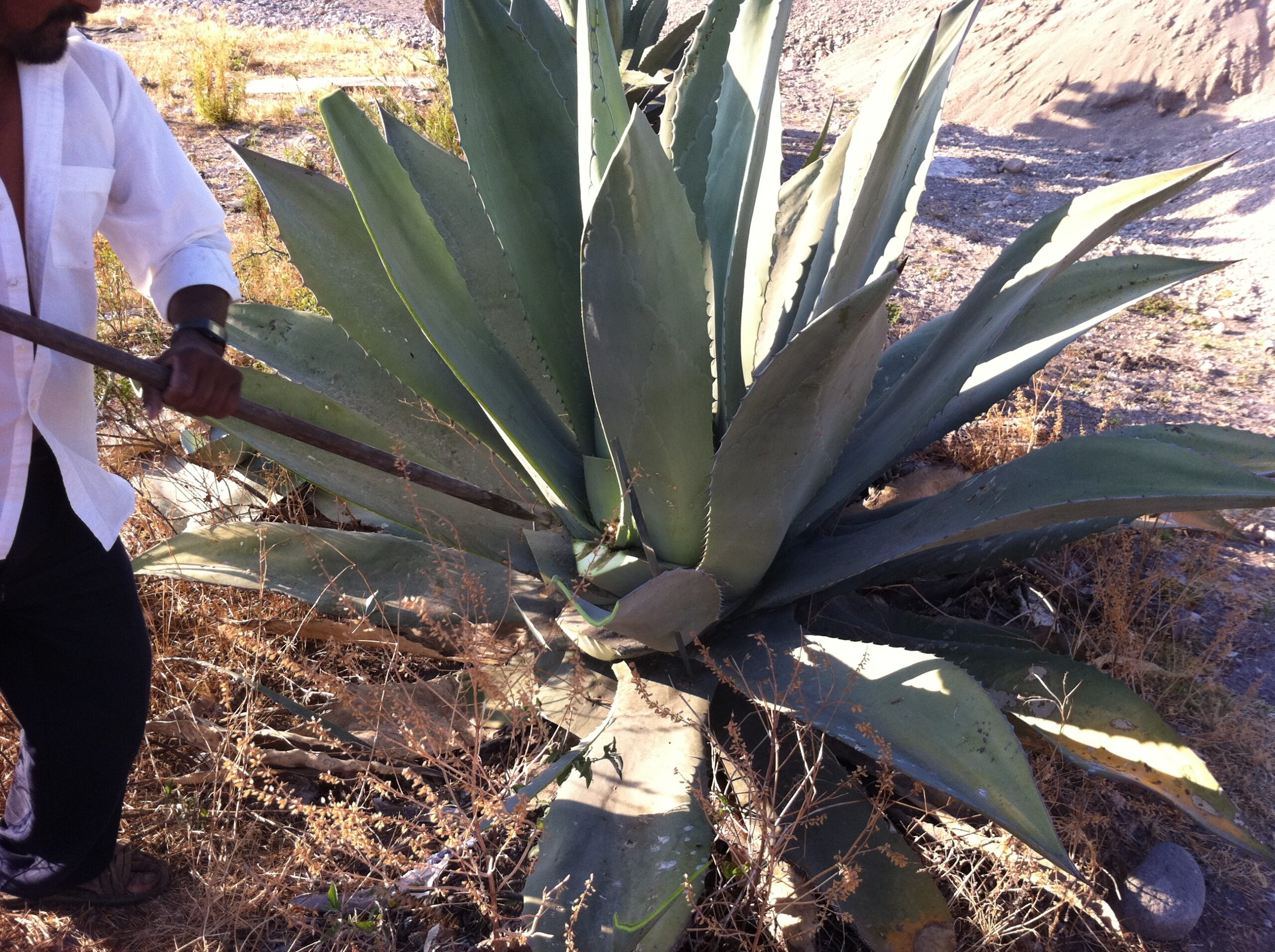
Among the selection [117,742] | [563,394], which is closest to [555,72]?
[563,394]

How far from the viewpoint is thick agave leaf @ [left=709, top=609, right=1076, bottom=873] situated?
119 centimetres

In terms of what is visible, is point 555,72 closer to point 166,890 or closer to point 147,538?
point 147,538

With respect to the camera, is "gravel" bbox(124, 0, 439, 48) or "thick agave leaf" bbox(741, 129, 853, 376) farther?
"gravel" bbox(124, 0, 439, 48)

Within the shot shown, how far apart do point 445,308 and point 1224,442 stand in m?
1.53

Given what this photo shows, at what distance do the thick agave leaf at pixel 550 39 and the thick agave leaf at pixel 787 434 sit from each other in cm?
104

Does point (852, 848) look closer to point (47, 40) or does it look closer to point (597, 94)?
point (597, 94)

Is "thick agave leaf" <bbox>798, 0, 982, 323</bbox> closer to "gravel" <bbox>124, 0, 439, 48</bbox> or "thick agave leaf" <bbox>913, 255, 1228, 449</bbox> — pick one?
"thick agave leaf" <bbox>913, 255, 1228, 449</bbox>

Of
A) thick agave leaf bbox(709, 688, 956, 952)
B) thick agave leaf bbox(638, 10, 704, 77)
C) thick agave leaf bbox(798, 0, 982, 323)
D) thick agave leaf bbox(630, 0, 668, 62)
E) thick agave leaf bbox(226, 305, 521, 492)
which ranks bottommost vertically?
thick agave leaf bbox(709, 688, 956, 952)

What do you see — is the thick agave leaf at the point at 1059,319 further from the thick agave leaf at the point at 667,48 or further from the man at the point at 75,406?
the thick agave leaf at the point at 667,48

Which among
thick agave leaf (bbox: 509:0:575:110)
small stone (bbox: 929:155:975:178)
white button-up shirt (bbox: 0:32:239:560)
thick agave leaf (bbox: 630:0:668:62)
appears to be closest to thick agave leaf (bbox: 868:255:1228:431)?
thick agave leaf (bbox: 509:0:575:110)

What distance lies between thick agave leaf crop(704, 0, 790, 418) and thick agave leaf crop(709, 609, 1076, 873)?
0.51 meters

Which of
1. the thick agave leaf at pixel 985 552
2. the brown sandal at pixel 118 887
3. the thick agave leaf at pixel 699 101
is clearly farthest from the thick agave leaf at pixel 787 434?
the brown sandal at pixel 118 887

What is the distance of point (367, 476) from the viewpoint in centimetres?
185

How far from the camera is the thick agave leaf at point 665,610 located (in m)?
1.36
